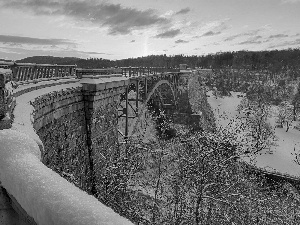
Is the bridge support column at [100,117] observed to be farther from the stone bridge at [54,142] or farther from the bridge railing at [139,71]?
the bridge railing at [139,71]

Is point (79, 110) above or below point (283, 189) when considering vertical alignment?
above

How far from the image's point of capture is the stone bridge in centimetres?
149

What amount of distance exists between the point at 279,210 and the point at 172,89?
21.9 m

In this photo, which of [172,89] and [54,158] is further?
[172,89]

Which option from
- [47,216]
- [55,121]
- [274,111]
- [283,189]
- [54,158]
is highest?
[47,216]

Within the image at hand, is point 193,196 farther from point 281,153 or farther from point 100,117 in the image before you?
point 281,153

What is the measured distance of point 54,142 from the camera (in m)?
8.39

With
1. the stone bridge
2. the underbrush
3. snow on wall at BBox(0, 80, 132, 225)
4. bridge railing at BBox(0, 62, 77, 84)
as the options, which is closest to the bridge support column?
the stone bridge

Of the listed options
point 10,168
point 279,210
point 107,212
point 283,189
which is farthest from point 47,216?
point 283,189

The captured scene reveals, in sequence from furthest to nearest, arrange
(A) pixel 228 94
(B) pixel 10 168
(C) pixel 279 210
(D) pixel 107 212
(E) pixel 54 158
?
(A) pixel 228 94 < (C) pixel 279 210 < (E) pixel 54 158 < (B) pixel 10 168 < (D) pixel 107 212

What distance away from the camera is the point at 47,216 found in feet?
4.79

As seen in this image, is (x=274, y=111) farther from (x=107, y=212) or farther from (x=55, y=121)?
(x=107, y=212)

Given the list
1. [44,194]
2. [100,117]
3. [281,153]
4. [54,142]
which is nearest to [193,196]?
[100,117]

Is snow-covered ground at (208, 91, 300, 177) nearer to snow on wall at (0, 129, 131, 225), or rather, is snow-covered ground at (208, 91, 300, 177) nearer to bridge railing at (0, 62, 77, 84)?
bridge railing at (0, 62, 77, 84)
